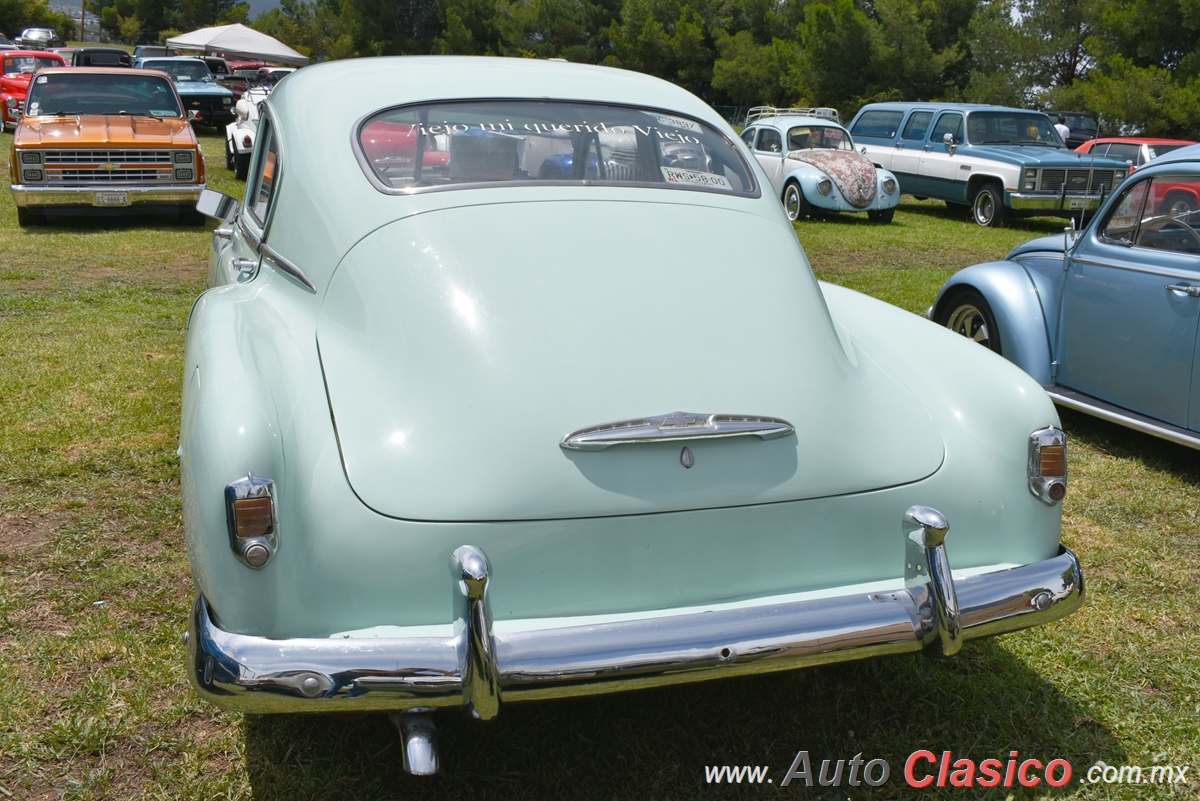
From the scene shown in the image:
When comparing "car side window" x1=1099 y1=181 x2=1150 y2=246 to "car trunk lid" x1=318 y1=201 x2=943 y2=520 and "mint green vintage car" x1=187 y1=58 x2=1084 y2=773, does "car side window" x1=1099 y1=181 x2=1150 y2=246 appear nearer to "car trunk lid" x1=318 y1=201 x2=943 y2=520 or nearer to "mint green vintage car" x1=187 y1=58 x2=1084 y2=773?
"mint green vintage car" x1=187 y1=58 x2=1084 y2=773

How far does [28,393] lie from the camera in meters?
5.34

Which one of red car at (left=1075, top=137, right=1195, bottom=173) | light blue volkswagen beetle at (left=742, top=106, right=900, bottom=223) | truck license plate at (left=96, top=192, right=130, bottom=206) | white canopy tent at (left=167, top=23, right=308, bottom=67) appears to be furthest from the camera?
white canopy tent at (left=167, top=23, right=308, bottom=67)

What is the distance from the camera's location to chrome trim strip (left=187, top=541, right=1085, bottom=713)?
2078 millimetres

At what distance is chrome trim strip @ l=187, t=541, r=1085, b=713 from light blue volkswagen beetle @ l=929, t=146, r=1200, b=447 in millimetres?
2707

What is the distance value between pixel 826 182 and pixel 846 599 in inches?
492

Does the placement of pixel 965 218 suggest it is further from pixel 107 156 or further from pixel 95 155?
Answer: pixel 95 155

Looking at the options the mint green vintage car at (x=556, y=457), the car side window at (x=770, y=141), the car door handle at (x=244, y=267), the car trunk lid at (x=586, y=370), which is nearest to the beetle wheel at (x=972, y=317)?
the mint green vintage car at (x=556, y=457)

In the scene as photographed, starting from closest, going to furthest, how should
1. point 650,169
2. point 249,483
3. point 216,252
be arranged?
1. point 249,483
2. point 650,169
3. point 216,252

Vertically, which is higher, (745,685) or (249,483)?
(249,483)

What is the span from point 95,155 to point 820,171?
887cm

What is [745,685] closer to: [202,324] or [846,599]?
[846,599]

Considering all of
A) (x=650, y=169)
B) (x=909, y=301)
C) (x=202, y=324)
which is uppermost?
(x=650, y=169)

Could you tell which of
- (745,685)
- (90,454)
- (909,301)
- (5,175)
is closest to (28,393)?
(90,454)

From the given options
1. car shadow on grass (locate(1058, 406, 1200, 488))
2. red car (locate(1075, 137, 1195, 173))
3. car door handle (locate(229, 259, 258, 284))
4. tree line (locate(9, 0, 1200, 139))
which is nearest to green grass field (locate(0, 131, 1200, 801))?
car shadow on grass (locate(1058, 406, 1200, 488))
